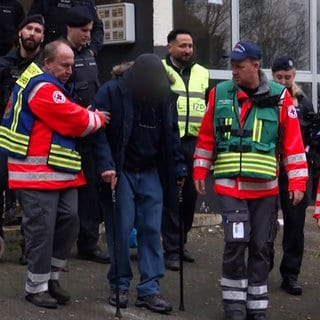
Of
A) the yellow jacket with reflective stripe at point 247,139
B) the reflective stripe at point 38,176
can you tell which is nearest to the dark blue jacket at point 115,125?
the reflective stripe at point 38,176

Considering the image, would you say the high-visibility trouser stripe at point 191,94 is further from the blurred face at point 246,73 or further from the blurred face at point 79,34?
the blurred face at point 246,73

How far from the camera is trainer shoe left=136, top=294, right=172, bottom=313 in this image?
6.59m

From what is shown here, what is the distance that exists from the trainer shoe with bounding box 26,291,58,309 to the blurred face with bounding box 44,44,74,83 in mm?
1574

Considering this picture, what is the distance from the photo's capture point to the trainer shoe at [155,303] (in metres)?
6.59

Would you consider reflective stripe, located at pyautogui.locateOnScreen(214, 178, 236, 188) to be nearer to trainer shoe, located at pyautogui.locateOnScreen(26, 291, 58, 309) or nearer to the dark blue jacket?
the dark blue jacket

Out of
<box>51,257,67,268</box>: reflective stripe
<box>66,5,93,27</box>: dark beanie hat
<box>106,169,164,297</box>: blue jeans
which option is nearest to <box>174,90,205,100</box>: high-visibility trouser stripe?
<box>66,5,93,27</box>: dark beanie hat

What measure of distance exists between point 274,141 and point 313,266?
2.74 meters

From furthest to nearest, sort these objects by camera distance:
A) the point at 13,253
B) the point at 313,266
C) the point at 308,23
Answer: the point at 308,23 < the point at 313,266 < the point at 13,253

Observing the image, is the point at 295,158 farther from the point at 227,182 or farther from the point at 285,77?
the point at 285,77

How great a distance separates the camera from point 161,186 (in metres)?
6.78

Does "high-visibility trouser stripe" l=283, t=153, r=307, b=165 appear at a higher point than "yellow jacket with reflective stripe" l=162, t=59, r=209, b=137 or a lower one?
lower

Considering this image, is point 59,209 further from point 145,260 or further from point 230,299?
point 230,299

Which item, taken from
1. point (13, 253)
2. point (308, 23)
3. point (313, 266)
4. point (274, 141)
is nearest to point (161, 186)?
point (274, 141)

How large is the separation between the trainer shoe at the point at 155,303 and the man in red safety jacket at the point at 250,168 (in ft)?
1.52
